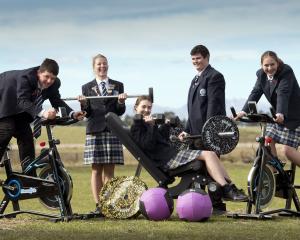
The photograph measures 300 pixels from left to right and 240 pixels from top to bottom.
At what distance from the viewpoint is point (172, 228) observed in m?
7.97

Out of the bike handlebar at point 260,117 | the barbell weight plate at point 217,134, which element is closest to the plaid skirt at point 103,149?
the barbell weight plate at point 217,134

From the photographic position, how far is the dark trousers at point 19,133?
898cm

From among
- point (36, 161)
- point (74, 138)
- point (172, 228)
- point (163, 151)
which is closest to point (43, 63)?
point (36, 161)

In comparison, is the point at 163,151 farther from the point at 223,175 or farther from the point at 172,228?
the point at 172,228

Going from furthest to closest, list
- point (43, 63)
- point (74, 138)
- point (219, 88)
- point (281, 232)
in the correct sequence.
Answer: point (74, 138) → point (219, 88) → point (43, 63) → point (281, 232)

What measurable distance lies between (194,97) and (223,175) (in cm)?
129

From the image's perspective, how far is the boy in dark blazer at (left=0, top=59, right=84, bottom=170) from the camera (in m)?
8.77

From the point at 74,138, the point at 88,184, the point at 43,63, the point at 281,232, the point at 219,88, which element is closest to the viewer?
the point at 281,232

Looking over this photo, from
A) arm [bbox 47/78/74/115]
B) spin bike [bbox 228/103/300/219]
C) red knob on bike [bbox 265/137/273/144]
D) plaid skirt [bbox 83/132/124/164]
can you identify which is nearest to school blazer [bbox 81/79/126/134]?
plaid skirt [bbox 83/132/124/164]

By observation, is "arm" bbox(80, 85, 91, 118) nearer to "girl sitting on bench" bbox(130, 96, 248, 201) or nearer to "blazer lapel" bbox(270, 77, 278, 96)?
"girl sitting on bench" bbox(130, 96, 248, 201)

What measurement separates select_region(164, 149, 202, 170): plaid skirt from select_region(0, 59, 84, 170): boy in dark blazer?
1.20 metres

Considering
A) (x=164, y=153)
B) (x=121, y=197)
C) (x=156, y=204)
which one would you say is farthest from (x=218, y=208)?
(x=121, y=197)

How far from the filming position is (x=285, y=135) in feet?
30.9

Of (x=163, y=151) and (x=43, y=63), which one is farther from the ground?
(x=43, y=63)
